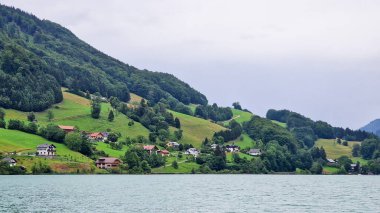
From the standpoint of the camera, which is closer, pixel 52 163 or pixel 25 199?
pixel 25 199

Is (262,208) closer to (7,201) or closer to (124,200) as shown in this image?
(124,200)

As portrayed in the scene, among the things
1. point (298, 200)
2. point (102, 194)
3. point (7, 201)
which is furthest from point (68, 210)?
point (298, 200)

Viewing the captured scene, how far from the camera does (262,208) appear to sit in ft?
265

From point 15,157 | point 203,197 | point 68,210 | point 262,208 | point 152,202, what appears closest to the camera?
point 68,210

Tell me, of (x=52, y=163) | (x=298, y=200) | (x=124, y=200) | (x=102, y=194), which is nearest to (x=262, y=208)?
(x=298, y=200)

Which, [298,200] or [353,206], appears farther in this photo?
[298,200]

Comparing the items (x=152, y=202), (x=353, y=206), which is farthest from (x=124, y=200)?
(x=353, y=206)

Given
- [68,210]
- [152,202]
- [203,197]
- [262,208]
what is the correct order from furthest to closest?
[203,197], [152,202], [262,208], [68,210]

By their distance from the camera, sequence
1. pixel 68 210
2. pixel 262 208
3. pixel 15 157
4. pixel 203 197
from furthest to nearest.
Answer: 1. pixel 15 157
2. pixel 203 197
3. pixel 262 208
4. pixel 68 210

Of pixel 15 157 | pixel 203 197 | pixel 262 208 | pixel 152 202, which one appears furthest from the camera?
pixel 15 157

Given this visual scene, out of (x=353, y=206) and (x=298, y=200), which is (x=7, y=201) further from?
(x=353, y=206)

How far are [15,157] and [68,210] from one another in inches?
4536

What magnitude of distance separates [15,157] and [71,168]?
768 inches

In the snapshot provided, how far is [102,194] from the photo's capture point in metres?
102
